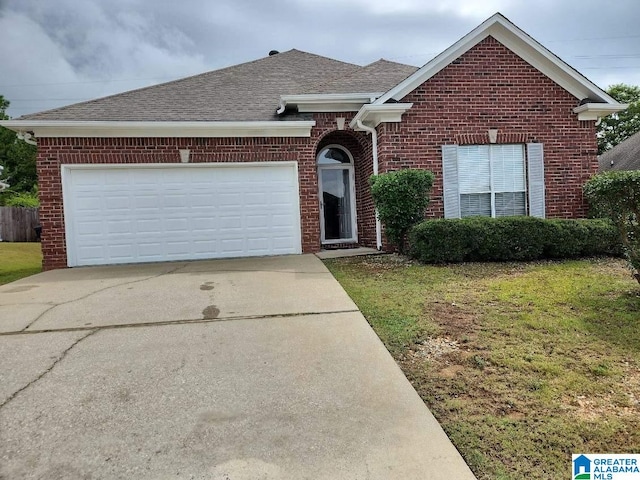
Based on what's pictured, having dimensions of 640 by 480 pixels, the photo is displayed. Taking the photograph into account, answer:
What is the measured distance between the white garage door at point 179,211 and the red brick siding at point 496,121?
2.75 m

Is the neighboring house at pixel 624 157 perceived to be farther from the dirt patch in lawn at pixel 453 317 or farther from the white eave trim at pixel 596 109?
the dirt patch in lawn at pixel 453 317

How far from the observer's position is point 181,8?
12.1m

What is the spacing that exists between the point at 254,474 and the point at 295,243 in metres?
7.72

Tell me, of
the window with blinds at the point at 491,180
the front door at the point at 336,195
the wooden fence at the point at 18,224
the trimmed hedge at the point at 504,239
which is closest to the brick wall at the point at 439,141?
the window with blinds at the point at 491,180

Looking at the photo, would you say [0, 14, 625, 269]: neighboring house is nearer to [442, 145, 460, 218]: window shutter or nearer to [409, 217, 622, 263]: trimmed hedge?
[442, 145, 460, 218]: window shutter

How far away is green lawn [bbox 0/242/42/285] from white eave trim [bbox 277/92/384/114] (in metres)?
6.89

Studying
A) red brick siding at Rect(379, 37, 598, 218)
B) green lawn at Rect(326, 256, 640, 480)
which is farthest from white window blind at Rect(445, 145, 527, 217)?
green lawn at Rect(326, 256, 640, 480)

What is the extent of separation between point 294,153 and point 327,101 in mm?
1455

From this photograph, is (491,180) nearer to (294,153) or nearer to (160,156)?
(294,153)

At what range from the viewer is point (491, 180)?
30.3 feet

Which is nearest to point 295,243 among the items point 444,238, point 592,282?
point 444,238

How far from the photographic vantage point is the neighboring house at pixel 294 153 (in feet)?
29.0

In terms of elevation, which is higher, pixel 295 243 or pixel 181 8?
pixel 181 8

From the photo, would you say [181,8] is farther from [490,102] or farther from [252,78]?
[490,102]
